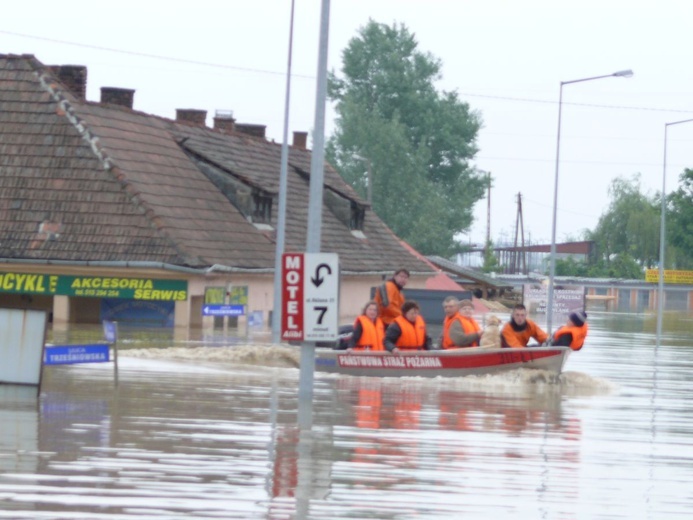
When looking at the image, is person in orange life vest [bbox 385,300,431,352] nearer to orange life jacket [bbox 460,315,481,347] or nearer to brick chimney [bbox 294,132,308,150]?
orange life jacket [bbox 460,315,481,347]

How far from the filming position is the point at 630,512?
11.6m

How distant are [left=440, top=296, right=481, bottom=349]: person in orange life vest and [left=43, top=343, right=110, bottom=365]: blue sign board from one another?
8226 mm

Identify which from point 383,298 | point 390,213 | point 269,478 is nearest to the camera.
→ point 269,478

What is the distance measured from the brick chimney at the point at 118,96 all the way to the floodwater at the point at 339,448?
23.1 meters

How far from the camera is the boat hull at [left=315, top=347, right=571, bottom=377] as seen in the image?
2458cm

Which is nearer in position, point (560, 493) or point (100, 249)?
point (560, 493)

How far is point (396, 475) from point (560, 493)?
1381 millimetres

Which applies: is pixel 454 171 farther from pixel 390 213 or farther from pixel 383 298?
pixel 383 298

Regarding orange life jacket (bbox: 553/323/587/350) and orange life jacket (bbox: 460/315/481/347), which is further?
orange life jacket (bbox: 553/323/587/350)

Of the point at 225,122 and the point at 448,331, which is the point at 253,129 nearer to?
the point at 225,122

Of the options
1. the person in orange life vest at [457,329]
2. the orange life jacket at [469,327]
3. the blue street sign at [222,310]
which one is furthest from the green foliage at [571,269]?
the person in orange life vest at [457,329]

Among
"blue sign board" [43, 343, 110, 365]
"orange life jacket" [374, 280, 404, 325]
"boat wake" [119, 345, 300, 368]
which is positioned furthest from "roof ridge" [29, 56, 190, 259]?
"blue sign board" [43, 343, 110, 365]

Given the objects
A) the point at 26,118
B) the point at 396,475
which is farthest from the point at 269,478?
the point at 26,118

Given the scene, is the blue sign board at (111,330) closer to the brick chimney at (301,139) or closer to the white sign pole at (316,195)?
the white sign pole at (316,195)
